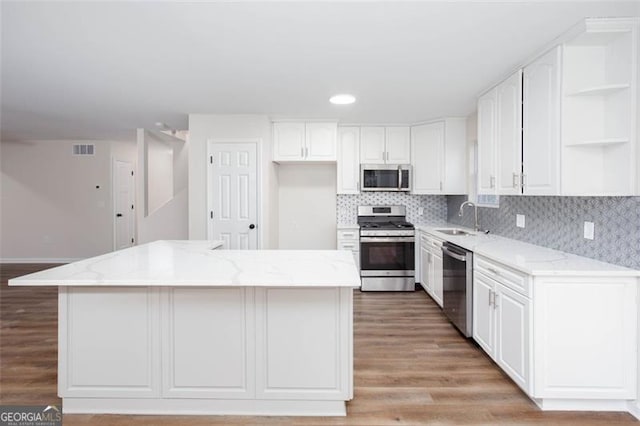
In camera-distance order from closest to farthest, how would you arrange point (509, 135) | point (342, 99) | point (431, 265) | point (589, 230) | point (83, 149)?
point (589, 230) → point (509, 135) → point (342, 99) → point (431, 265) → point (83, 149)

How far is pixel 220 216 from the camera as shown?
14.1 ft

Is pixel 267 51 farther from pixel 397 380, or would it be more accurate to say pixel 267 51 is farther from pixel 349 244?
pixel 349 244

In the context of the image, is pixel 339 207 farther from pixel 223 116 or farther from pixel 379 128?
pixel 223 116

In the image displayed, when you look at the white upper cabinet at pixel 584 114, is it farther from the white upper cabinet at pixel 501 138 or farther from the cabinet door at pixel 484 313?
the cabinet door at pixel 484 313

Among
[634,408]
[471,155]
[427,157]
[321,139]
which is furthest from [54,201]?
[634,408]

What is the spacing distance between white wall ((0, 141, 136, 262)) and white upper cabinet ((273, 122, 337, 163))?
13.3 ft

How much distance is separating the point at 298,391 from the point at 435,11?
2.40 meters

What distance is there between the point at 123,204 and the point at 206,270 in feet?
19.1

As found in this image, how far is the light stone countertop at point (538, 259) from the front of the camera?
6.59ft

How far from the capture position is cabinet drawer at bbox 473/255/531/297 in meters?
2.11

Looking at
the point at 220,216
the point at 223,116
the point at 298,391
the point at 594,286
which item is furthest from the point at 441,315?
the point at 223,116

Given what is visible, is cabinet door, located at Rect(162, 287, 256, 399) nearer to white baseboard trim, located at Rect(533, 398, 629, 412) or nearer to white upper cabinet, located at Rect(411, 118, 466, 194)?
white baseboard trim, located at Rect(533, 398, 629, 412)

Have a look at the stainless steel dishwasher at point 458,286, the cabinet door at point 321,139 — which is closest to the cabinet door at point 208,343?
the stainless steel dishwasher at point 458,286

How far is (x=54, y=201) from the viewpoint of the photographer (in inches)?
257
